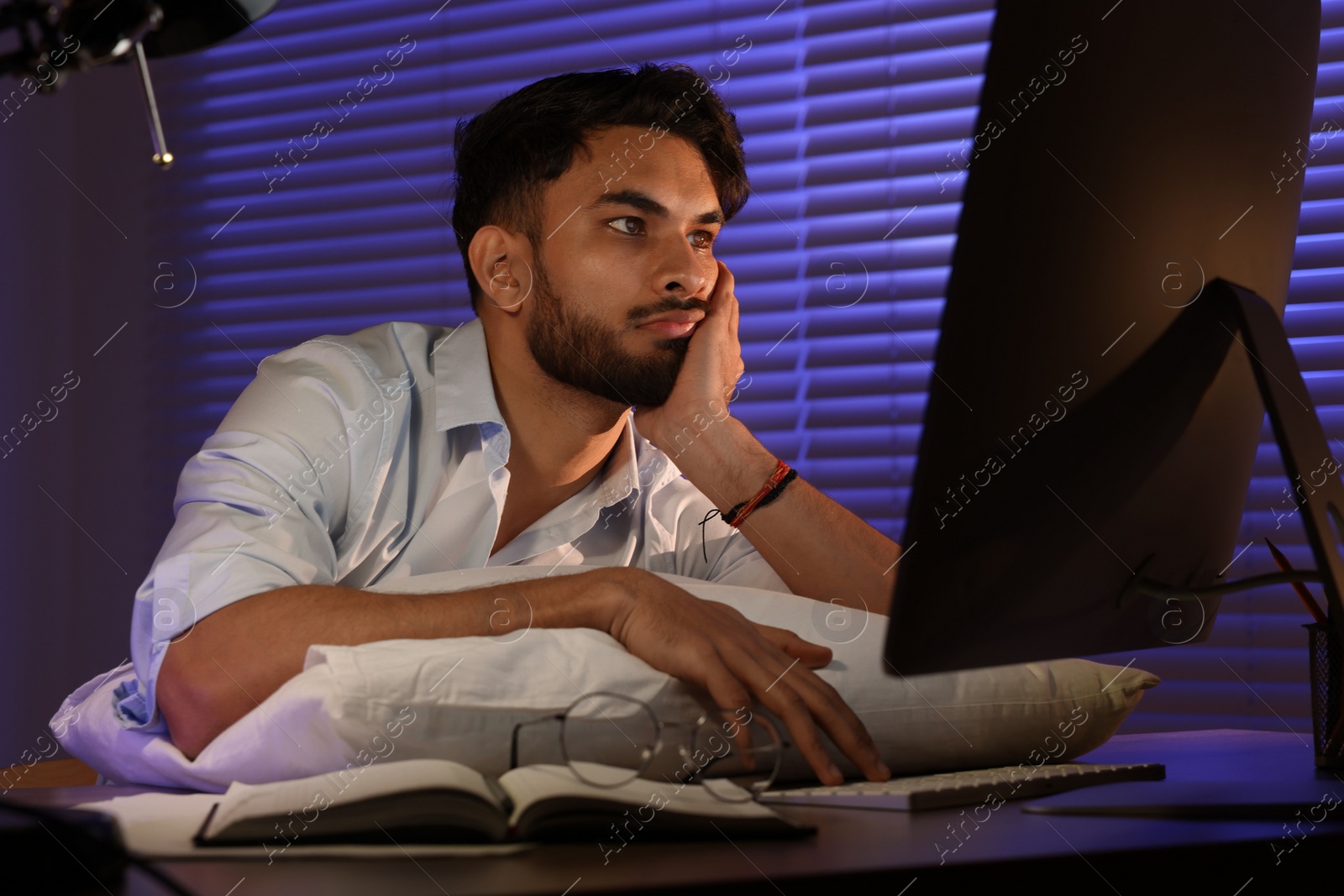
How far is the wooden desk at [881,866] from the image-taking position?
0.42 m

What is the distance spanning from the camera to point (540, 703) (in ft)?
2.24

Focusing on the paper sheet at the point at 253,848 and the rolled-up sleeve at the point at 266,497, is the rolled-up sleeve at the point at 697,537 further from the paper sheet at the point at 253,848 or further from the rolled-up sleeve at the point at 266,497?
the paper sheet at the point at 253,848

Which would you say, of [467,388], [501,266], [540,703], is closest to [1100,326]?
[540,703]

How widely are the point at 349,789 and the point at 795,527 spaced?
3.19 ft

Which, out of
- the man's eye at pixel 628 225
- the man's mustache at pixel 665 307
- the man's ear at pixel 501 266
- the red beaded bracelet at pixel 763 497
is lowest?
the red beaded bracelet at pixel 763 497

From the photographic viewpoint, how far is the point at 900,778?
77 cm

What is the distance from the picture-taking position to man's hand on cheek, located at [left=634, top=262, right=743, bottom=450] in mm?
1562

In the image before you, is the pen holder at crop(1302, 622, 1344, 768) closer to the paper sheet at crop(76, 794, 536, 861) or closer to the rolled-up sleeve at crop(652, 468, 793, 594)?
the paper sheet at crop(76, 794, 536, 861)

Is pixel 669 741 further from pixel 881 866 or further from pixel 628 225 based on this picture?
pixel 628 225

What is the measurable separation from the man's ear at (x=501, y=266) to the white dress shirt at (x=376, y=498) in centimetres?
10

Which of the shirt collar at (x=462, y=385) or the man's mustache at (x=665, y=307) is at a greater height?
the man's mustache at (x=665, y=307)

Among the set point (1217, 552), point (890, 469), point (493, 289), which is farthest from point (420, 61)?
point (1217, 552)

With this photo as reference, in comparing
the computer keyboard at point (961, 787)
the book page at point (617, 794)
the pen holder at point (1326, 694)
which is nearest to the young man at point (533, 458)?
the computer keyboard at point (961, 787)

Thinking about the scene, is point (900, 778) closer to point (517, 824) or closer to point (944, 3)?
point (517, 824)
